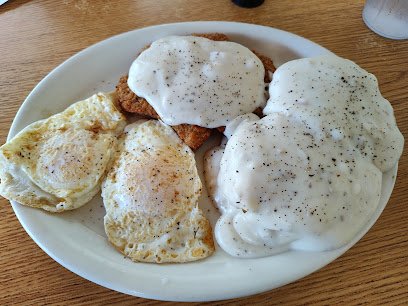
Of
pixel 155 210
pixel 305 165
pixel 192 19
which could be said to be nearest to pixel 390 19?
pixel 192 19

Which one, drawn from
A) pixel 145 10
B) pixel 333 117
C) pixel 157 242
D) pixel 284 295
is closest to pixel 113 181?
pixel 157 242

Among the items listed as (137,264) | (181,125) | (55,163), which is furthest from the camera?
(181,125)

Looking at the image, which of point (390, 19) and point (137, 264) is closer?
point (137, 264)

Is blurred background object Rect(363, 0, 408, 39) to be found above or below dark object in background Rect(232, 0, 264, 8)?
below

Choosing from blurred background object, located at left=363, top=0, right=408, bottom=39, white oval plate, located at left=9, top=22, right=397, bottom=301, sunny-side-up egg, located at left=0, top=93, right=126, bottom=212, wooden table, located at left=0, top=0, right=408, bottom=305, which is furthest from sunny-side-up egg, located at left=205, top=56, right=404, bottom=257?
blurred background object, located at left=363, top=0, right=408, bottom=39

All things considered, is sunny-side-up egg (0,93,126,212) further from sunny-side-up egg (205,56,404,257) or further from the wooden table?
sunny-side-up egg (205,56,404,257)

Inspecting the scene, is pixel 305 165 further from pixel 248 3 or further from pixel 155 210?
pixel 248 3
